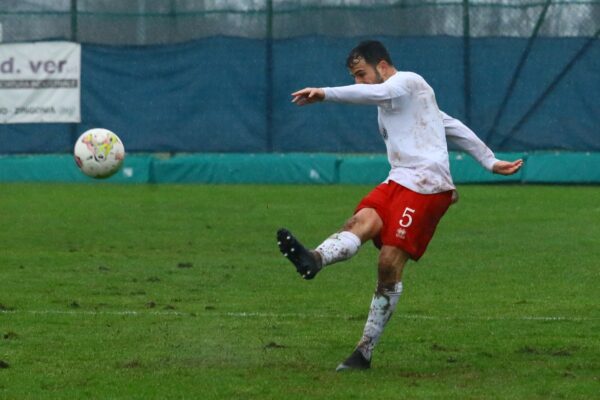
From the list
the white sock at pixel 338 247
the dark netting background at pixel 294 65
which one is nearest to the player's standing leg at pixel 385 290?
the white sock at pixel 338 247

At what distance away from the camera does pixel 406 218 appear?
307 inches

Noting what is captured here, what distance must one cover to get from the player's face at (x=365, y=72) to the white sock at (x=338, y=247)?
0.95 meters

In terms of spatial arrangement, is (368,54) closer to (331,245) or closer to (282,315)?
(331,245)

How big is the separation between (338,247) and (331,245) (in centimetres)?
4

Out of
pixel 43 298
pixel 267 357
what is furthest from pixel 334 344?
pixel 43 298

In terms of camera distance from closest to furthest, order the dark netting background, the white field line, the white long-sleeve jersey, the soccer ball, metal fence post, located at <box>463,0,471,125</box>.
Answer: the white long-sleeve jersey → the white field line → the soccer ball → the dark netting background → metal fence post, located at <box>463,0,471,125</box>

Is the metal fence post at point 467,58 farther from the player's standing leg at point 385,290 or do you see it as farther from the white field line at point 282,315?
the player's standing leg at point 385,290

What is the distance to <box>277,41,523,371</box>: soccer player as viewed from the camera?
7711mm

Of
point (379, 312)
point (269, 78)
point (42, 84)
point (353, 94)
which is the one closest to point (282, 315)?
point (379, 312)

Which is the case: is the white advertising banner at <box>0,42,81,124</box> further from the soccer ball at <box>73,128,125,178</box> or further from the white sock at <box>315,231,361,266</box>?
the white sock at <box>315,231,361,266</box>

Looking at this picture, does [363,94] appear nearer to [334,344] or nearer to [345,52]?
[334,344]

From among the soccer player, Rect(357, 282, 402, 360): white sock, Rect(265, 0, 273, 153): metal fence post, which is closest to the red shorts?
the soccer player

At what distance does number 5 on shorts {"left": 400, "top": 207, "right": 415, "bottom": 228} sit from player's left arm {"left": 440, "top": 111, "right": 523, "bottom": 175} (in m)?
0.73

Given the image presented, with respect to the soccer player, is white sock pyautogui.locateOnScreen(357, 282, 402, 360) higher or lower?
lower
